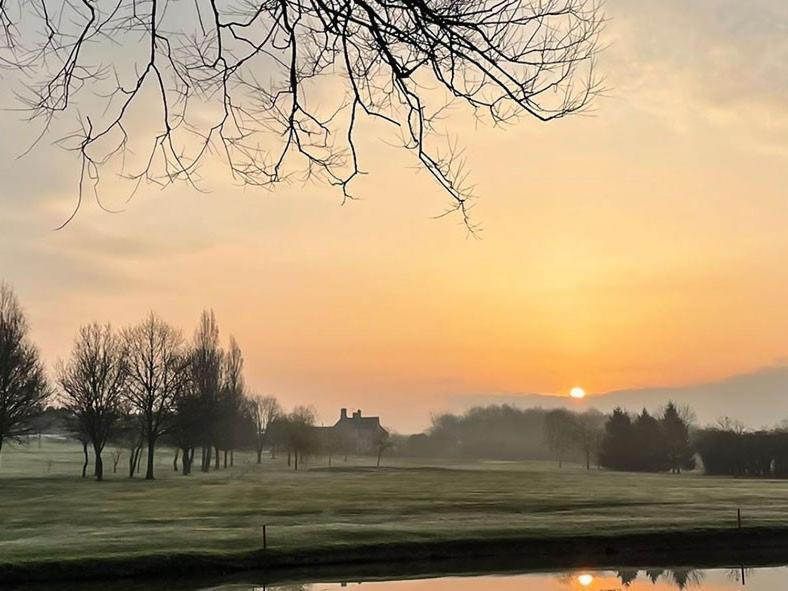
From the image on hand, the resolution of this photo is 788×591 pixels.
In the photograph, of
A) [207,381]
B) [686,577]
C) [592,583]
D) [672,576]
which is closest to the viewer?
[592,583]

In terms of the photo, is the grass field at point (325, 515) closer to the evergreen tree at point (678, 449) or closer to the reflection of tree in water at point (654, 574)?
the reflection of tree in water at point (654, 574)

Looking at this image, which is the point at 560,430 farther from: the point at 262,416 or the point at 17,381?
the point at 17,381

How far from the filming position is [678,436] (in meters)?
83.9

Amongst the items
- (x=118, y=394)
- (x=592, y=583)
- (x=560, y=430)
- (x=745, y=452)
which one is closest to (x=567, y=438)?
(x=560, y=430)

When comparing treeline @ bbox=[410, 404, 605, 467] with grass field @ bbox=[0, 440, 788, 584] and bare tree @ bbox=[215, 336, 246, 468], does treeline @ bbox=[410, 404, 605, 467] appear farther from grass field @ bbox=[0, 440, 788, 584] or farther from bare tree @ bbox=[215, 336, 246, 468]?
grass field @ bbox=[0, 440, 788, 584]

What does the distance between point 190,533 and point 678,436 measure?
6779 centimetres

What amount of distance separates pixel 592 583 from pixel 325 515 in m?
14.9

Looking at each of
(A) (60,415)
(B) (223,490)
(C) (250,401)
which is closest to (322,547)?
(B) (223,490)

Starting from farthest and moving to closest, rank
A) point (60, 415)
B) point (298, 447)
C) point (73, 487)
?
point (298, 447) < point (60, 415) < point (73, 487)

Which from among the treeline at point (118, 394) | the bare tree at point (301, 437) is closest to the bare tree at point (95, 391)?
the treeline at point (118, 394)

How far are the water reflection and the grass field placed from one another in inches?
164

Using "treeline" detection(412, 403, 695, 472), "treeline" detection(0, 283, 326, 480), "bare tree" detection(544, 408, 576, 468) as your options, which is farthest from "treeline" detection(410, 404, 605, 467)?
"treeline" detection(0, 283, 326, 480)

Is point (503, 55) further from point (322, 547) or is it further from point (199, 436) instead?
point (199, 436)

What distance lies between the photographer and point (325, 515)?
3203 centimetres
